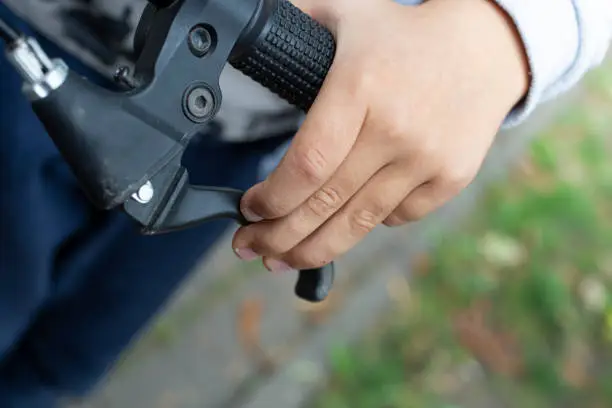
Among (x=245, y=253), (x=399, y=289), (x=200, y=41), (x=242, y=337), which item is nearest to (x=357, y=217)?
(x=245, y=253)

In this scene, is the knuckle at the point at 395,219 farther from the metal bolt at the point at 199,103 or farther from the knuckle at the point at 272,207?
the metal bolt at the point at 199,103

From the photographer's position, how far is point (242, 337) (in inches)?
54.9

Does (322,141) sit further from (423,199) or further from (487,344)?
(487,344)

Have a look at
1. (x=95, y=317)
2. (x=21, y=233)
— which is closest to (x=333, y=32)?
(x=21, y=233)

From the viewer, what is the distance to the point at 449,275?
1.56 metres

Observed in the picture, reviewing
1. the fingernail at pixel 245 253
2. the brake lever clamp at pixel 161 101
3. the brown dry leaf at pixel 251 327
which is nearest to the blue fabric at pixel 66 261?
the fingernail at pixel 245 253

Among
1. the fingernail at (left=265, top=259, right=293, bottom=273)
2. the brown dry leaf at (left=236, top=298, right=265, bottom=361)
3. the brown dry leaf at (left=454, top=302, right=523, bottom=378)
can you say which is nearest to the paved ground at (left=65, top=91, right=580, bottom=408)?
the brown dry leaf at (left=236, top=298, right=265, bottom=361)

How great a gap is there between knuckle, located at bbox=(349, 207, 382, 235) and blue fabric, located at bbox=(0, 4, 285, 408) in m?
0.21

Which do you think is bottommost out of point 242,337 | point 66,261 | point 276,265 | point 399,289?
point 242,337

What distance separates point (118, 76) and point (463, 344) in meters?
1.15

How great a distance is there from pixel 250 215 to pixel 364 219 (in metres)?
0.10

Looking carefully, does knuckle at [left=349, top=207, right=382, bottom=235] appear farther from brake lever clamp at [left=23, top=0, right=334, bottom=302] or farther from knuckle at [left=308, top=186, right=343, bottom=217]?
brake lever clamp at [left=23, top=0, right=334, bottom=302]

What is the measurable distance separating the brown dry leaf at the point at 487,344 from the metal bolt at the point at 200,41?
1.14 m

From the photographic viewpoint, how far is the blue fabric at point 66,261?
749 millimetres
